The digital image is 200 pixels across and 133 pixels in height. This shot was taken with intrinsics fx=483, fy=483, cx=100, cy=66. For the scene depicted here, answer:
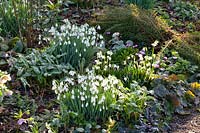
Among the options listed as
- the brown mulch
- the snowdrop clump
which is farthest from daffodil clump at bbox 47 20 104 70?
the brown mulch

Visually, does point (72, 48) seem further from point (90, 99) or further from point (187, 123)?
point (187, 123)

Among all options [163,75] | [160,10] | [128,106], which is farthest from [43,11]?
[128,106]

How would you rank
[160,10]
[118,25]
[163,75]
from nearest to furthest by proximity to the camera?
[163,75]
[118,25]
[160,10]

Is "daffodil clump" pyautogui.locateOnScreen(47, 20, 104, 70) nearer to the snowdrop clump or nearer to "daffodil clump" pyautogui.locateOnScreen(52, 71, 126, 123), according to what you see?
the snowdrop clump

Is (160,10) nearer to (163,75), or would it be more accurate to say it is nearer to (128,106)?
(163,75)

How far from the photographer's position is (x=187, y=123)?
406cm

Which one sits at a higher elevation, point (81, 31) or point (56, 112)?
point (81, 31)

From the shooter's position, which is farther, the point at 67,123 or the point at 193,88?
the point at 193,88

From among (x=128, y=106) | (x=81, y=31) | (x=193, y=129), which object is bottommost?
(x=193, y=129)

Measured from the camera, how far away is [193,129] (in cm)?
398

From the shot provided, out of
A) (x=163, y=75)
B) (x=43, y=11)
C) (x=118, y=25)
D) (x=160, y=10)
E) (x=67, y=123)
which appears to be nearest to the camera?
(x=67, y=123)

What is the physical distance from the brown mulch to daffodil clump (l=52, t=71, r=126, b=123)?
1.82 feet

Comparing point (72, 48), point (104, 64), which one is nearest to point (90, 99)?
point (104, 64)

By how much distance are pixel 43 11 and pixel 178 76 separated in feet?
6.79
